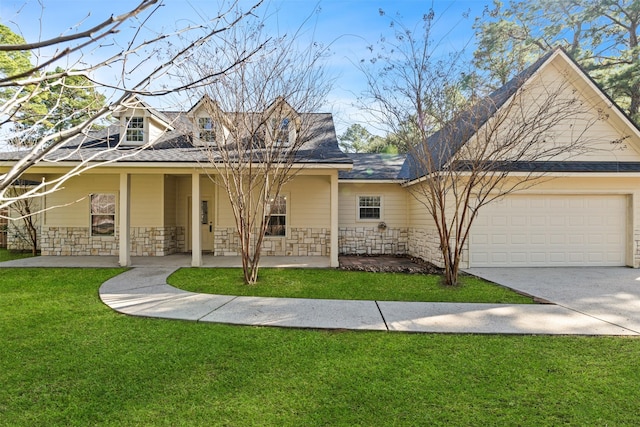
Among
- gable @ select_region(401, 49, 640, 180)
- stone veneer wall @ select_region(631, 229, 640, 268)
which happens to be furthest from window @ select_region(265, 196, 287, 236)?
stone veneer wall @ select_region(631, 229, 640, 268)

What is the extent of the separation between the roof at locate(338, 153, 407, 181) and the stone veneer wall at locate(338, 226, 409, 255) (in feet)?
6.59

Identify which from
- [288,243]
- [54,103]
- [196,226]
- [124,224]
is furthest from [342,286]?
[124,224]

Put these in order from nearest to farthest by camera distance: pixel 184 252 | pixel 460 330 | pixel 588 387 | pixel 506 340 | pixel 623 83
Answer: pixel 588 387, pixel 506 340, pixel 460 330, pixel 184 252, pixel 623 83

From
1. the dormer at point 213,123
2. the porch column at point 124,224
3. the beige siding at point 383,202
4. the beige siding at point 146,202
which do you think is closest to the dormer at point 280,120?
the dormer at point 213,123

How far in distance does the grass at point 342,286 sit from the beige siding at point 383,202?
439 cm

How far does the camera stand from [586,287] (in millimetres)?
7809

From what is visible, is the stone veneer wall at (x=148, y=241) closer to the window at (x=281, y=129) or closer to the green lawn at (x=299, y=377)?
the window at (x=281, y=129)

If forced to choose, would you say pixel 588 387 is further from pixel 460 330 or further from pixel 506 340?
pixel 460 330

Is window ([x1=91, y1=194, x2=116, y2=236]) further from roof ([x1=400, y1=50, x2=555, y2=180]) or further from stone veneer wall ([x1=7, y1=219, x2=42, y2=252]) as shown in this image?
roof ([x1=400, y1=50, x2=555, y2=180])

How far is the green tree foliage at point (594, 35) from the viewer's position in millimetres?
16547

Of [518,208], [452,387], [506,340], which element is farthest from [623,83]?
[452,387]

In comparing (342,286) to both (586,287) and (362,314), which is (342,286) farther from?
(586,287)

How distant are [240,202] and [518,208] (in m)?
8.17

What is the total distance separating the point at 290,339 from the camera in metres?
4.67
